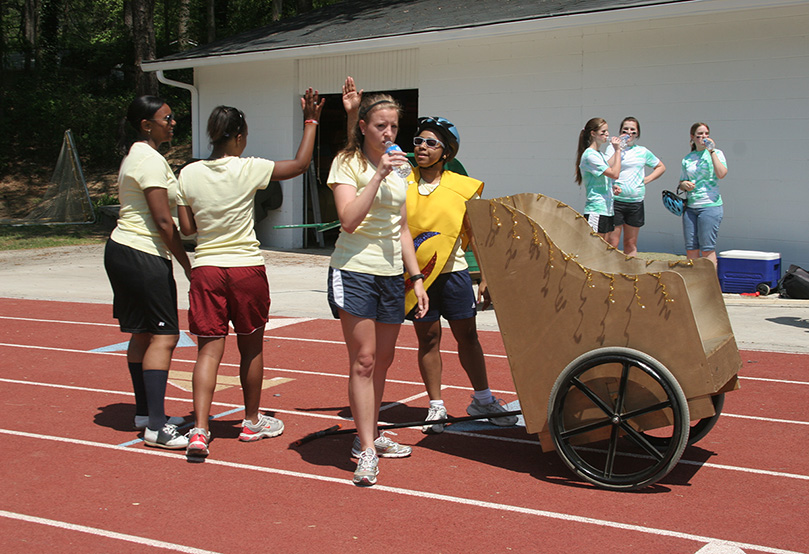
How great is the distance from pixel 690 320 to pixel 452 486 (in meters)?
1.45

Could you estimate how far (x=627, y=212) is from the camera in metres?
10.1

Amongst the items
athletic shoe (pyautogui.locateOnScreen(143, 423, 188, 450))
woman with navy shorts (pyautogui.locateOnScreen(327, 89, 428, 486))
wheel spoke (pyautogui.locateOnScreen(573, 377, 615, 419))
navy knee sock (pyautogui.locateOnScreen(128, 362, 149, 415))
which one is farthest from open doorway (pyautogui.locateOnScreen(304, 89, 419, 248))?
wheel spoke (pyautogui.locateOnScreen(573, 377, 615, 419))

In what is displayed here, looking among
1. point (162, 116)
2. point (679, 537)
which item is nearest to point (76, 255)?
point (162, 116)

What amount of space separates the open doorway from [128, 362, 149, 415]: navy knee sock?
40.4 feet

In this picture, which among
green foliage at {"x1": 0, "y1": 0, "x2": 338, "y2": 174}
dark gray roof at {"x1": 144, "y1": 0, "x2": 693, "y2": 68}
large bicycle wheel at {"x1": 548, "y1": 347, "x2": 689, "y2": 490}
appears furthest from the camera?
green foliage at {"x1": 0, "y1": 0, "x2": 338, "y2": 174}

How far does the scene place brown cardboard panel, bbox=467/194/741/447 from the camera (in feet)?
13.2

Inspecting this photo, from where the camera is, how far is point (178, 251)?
4.91m

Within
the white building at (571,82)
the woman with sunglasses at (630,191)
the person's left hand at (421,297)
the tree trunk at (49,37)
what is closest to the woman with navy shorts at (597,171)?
the woman with sunglasses at (630,191)

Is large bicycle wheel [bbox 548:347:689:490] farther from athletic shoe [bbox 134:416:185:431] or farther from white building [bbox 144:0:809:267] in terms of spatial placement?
white building [bbox 144:0:809:267]

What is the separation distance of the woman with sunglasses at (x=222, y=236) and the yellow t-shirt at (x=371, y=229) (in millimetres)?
445

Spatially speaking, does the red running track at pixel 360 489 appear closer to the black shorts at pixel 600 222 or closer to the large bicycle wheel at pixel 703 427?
the large bicycle wheel at pixel 703 427

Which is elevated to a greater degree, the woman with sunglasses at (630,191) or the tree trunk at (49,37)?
the tree trunk at (49,37)

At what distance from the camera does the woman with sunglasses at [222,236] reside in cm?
467

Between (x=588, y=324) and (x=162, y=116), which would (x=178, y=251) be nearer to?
(x=162, y=116)
